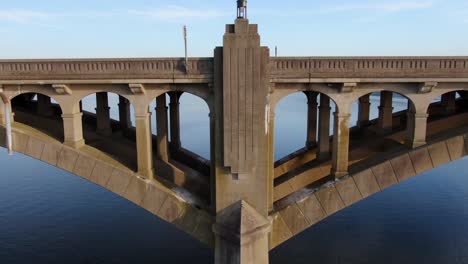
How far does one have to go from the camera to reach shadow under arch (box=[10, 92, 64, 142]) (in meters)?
18.1

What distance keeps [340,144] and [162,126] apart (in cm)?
846

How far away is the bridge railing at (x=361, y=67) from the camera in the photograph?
14.7 meters

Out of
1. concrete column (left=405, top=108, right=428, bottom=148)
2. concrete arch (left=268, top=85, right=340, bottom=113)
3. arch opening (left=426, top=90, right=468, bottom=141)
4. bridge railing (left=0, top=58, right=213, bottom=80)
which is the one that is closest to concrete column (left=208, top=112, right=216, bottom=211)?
bridge railing (left=0, top=58, right=213, bottom=80)

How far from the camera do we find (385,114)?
1944cm

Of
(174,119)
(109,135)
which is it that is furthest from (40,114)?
(174,119)

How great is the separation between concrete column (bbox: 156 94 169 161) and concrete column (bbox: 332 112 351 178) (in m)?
8.12

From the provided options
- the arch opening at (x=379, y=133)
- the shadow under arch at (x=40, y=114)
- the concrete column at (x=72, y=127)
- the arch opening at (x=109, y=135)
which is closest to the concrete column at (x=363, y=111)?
the arch opening at (x=379, y=133)

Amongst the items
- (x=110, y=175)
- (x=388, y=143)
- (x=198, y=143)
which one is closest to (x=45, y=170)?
(x=198, y=143)

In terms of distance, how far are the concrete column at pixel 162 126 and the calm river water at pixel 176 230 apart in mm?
8720

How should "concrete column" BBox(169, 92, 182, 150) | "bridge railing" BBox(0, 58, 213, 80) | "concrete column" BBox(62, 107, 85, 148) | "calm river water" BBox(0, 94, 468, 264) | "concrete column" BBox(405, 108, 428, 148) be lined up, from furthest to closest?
"calm river water" BBox(0, 94, 468, 264) → "concrete column" BBox(169, 92, 182, 150) → "concrete column" BBox(62, 107, 85, 148) → "concrete column" BBox(405, 108, 428, 148) → "bridge railing" BBox(0, 58, 213, 80)

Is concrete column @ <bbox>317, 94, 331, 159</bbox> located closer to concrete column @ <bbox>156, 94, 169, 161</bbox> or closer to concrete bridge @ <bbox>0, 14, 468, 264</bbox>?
concrete bridge @ <bbox>0, 14, 468, 264</bbox>

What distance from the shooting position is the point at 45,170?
42.3m

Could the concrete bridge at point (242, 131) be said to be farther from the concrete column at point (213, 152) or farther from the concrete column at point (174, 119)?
the concrete column at point (174, 119)

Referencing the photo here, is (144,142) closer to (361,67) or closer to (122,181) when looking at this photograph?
(122,181)
